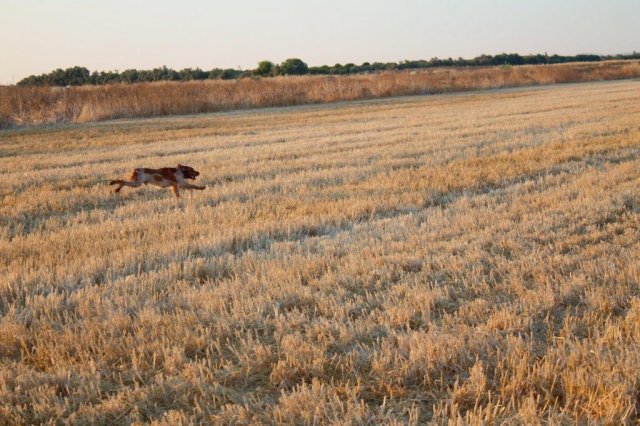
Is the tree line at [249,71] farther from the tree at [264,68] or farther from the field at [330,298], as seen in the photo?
the field at [330,298]

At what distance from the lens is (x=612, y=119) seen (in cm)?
1662

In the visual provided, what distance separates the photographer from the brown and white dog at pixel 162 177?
741 cm

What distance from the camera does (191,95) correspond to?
28.3m

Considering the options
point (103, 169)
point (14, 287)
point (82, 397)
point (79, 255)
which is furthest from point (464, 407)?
point (103, 169)

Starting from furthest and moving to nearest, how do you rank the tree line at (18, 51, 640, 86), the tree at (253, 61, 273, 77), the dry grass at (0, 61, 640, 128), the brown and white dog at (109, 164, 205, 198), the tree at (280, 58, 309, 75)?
the tree at (280, 58, 309, 75), the tree at (253, 61, 273, 77), the tree line at (18, 51, 640, 86), the dry grass at (0, 61, 640, 128), the brown and white dog at (109, 164, 205, 198)

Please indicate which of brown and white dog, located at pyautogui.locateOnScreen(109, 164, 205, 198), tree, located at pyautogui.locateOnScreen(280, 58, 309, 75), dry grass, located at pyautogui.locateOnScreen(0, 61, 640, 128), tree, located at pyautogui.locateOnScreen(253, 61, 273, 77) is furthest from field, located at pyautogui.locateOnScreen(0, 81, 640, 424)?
tree, located at pyautogui.locateOnScreen(280, 58, 309, 75)

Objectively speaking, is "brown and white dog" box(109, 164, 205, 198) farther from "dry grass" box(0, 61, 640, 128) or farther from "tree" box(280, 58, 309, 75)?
"tree" box(280, 58, 309, 75)

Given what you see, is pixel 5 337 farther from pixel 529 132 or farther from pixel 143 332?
pixel 529 132

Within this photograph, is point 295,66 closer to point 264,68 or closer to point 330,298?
point 264,68

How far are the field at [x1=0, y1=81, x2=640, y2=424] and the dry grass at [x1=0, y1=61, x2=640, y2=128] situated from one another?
1569cm

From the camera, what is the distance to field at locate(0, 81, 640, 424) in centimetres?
292

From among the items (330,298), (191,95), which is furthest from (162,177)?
(191,95)

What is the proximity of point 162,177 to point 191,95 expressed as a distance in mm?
21653

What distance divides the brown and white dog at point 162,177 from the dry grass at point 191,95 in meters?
17.6
